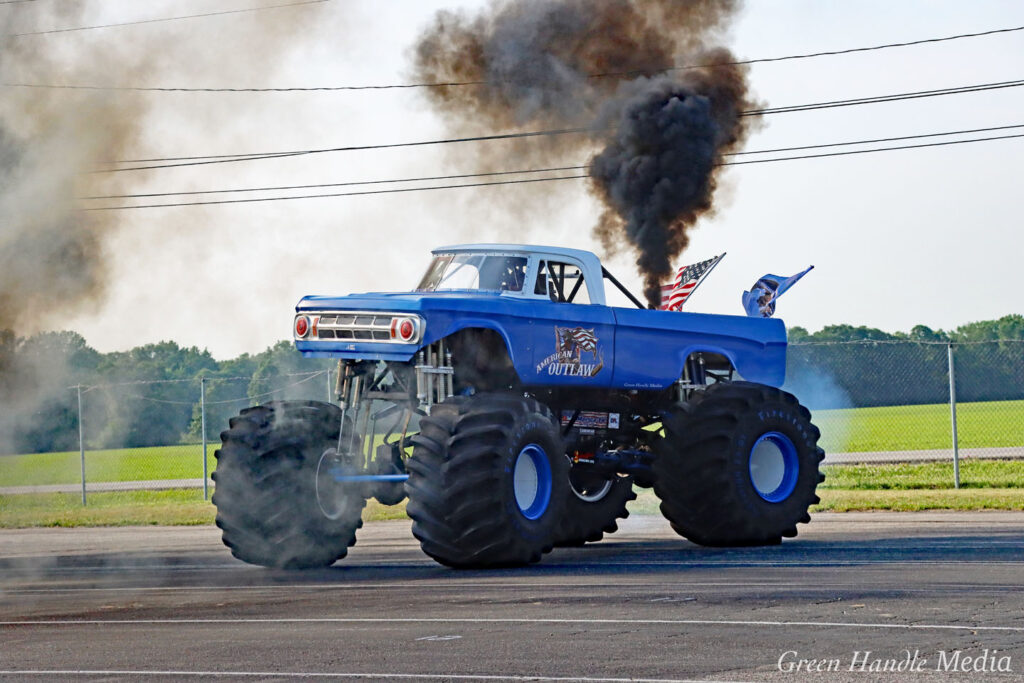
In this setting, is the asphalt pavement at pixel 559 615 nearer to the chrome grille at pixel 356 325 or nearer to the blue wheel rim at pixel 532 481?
the blue wheel rim at pixel 532 481

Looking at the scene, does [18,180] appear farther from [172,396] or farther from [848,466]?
[848,466]

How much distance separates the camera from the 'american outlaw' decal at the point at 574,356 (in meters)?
15.5

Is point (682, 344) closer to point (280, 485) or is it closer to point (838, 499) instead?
point (280, 485)

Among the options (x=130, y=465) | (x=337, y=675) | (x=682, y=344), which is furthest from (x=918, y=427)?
(x=337, y=675)

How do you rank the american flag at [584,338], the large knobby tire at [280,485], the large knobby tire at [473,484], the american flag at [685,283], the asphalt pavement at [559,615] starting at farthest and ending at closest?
the american flag at [685,283], the american flag at [584,338], the large knobby tire at [280,485], the large knobby tire at [473,484], the asphalt pavement at [559,615]

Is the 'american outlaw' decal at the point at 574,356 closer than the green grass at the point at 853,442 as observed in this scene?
Yes

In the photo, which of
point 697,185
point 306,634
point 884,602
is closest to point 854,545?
point 884,602

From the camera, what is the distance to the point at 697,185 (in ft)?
79.0

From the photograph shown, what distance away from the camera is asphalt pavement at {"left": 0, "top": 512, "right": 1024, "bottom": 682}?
8383 millimetres

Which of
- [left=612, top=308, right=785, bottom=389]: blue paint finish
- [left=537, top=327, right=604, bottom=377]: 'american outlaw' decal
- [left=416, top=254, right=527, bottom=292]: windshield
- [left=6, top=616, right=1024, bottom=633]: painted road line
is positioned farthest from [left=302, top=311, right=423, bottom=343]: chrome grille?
[left=6, top=616, right=1024, bottom=633]: painted road line

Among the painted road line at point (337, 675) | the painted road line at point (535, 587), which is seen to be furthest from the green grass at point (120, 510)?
the painted road line at point (337, 675)

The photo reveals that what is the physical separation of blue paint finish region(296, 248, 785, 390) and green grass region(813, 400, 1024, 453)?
17.7m

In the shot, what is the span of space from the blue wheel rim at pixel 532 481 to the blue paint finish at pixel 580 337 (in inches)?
38.2

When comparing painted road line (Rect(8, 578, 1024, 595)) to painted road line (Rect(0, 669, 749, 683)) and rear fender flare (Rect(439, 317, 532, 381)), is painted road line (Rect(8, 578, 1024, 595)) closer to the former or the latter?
rear fender flare (Rect(439, 317, 532, 381))
